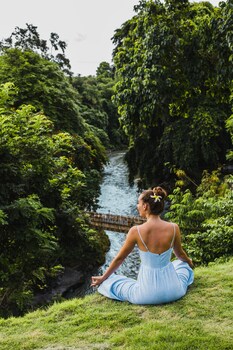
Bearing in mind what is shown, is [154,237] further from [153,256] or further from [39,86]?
[39,86]

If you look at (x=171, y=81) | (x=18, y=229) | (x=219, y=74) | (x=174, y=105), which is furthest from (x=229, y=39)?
(x=18, y=229)

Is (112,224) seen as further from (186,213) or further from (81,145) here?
(186,213)

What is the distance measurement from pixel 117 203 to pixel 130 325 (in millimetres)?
25226

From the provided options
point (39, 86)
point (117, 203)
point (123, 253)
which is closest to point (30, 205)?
point (123, 253)

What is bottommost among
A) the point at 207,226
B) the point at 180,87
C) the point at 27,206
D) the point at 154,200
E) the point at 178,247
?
the point at 207,226

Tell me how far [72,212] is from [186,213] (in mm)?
3974

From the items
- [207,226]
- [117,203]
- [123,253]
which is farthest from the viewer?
[117,203]

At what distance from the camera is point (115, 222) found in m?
20.0

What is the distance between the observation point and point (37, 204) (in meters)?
7.22

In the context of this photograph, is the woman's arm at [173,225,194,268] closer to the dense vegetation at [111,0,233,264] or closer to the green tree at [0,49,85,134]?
the dense vegetation at [111,0,233,264]

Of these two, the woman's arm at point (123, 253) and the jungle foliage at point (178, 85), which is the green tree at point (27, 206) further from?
the jungle foliage at point (178, 85)

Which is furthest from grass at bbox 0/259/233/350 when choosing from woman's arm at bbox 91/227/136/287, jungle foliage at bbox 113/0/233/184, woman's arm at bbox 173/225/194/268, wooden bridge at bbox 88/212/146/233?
wooden bridge at bbox 88/212/146/233

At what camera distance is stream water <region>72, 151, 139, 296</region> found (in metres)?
18.6

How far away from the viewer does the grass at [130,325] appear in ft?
11.9
